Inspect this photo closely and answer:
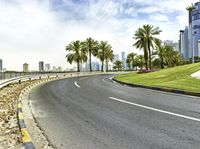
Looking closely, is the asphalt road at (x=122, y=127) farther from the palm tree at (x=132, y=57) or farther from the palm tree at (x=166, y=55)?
the palm tree at (x=132, y=57)

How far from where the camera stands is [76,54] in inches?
3465

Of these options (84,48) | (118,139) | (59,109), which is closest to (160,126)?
(118,139)

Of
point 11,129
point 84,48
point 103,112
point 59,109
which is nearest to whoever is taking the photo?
point 11,129

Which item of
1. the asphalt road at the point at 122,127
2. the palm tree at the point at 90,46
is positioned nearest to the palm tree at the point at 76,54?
the palm tree at the point at 90,46

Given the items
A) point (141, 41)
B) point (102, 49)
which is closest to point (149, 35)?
point (141, 41)

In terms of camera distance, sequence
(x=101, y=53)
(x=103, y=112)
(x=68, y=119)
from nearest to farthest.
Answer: (x=68, y=119)
(x=103, y=112)
(x=101, y=53)

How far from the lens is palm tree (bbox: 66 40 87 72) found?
284ft

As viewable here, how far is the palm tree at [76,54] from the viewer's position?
8662 centimetres

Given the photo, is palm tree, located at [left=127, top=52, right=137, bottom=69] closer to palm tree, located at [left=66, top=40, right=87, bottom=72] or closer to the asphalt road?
palm tree, located at [left=66, top=40, right=87, bottom=72]

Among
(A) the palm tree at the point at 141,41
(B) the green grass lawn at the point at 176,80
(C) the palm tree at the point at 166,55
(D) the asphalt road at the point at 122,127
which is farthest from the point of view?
(C) the palm tree at the point at 166,55

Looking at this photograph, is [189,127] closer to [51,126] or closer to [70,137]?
[70,137]

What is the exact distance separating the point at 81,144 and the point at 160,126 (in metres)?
2.44

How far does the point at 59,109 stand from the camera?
1120 cm

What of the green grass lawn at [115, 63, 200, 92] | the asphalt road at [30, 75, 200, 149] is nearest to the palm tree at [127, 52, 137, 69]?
the green grass lawn at [115, 63, 200, 92]
